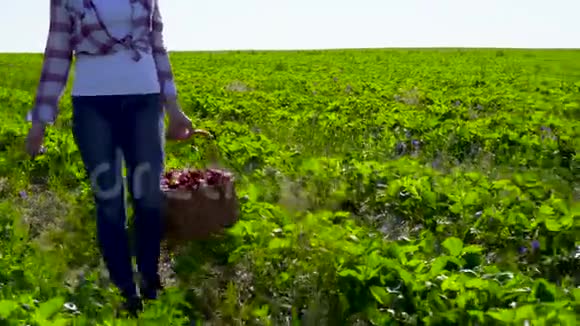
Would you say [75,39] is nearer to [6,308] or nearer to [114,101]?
[114,101]

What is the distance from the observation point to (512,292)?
2867 millimetres

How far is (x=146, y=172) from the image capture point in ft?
11.2

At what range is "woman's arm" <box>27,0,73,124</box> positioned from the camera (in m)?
3.21

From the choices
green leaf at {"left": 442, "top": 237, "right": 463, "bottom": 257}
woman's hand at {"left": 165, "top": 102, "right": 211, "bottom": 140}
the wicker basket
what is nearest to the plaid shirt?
woman's hand at {"left": 165, "top": 102, "right": 211, "bottom": 140}

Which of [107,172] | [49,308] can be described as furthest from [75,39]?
[49,308]

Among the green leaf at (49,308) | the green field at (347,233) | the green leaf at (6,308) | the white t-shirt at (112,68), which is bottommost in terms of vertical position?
the green field at (347,233)

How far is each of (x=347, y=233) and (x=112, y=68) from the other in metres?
1.43

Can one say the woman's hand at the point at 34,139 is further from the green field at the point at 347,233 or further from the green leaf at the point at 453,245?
the green leaf at the point at 453,245

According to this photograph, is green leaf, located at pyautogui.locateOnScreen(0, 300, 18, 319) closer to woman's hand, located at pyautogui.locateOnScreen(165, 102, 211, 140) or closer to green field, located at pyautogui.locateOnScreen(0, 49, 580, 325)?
green field, located at pyautogui.locateOnScreen(0, 49, 580, 325)

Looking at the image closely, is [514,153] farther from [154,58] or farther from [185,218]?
[154,58]

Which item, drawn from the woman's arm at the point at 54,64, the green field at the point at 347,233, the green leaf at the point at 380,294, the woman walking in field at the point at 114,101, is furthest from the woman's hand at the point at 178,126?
the green leaf at the point at 380,294

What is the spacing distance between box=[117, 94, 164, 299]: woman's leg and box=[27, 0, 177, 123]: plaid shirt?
23 centimetres

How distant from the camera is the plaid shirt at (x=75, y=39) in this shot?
10.4 ft

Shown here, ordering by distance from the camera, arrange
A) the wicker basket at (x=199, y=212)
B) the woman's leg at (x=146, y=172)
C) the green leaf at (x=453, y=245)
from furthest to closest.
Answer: the wicker basket at (x=199, y=212), the green leaf at (x=453, y=245), the woman's leg at (x=146, y=172)
